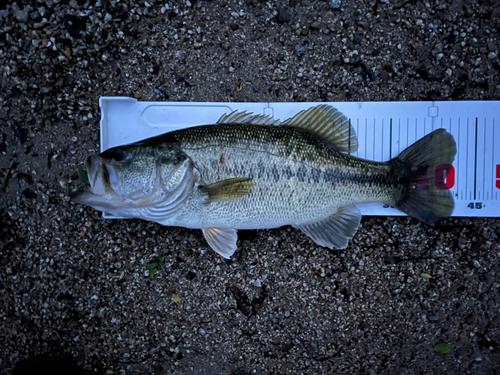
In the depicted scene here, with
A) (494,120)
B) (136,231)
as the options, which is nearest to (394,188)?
(494,120)

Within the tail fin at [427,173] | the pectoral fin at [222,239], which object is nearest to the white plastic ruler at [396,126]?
the tail fin at [427,173]

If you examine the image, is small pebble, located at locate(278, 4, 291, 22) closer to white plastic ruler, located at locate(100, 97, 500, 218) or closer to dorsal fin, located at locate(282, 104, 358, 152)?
white plastic ruler, located at locate(100, 97, 500, 218)

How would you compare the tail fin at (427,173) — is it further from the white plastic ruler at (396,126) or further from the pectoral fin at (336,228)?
the pectoral fin at (336,228)

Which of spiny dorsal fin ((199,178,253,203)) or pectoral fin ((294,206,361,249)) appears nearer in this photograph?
spiny dorsal fin ((199,178,253,203))

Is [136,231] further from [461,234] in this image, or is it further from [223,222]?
[461,234]

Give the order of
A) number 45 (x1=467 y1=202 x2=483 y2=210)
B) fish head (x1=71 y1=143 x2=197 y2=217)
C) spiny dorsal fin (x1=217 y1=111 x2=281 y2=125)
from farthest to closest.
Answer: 1. number 45 (x1=467 y1=202 x2=483 y2=210)
2. spiny dorsal fin (x1=217 y1=111 x2=281 y2=125)
3. fish head (x1=71 y1=143 x2=197 y2=217)

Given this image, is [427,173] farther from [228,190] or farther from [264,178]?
[228,190]

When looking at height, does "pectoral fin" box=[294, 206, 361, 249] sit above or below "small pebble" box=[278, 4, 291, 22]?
below

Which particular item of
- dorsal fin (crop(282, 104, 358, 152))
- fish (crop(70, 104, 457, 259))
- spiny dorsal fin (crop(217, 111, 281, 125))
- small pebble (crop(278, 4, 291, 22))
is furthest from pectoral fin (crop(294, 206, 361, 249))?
small pebble (crop(278, 4, 291, 22))
